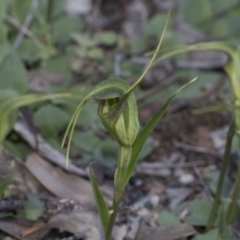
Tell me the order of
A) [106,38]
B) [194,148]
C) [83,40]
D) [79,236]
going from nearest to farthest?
[79,236] → [194,148] → [83,40] → [106,38]

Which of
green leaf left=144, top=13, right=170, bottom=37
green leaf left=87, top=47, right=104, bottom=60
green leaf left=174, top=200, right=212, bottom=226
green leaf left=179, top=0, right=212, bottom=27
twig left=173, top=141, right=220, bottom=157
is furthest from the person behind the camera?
green leaf left=179, top=0, right=212, bottom=27

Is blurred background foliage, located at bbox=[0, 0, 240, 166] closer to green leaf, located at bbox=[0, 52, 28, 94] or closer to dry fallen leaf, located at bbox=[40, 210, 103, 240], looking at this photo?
green leaf, located at bbox=[0, 52, 28, 94]

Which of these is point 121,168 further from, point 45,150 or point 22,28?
point 22,28

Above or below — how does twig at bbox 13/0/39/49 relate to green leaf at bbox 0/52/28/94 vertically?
above

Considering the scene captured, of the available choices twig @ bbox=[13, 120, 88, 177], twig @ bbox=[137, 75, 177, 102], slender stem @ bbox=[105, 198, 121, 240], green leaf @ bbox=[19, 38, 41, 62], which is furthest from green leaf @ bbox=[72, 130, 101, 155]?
slender stem @ bbox=[105, 198, 121, 240]

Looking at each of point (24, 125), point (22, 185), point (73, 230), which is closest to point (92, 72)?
point (24, 125)

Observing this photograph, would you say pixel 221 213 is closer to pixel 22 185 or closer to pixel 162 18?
pixel 22 185

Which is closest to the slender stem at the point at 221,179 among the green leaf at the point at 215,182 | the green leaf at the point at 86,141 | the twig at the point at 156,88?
the green leaf at the point at 215,182

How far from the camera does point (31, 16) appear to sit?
255 centimetres

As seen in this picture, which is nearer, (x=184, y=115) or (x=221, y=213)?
(x=221, y=213)

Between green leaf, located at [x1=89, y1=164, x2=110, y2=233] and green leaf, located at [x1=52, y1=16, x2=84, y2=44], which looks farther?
green leaf, located at [x1=52, y1=16, x2=84, y2=44]

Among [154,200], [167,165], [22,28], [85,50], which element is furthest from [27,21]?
[154,200]

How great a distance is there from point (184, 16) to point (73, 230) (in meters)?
1.58

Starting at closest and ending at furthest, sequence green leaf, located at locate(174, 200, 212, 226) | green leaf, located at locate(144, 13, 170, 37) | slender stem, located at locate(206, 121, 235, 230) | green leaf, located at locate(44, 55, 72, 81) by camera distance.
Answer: slender stem, located at locate(206, 121, 235, 230), green leaf, located at locate(174, 200, 212, 226), green leaf, located at locate(44, 55, 72, 81), green leaf, located at locate(144, 13, 170, 37)
